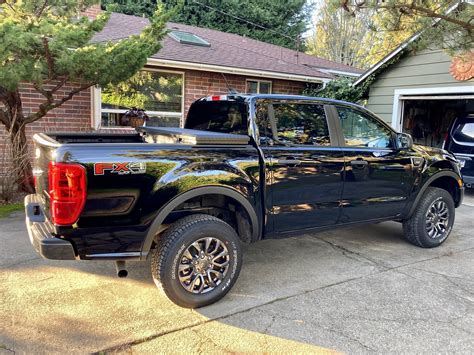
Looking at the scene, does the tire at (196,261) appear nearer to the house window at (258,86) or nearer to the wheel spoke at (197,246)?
the wheel spoke at (197,246)

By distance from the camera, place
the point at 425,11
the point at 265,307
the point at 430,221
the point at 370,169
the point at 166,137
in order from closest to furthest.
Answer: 1. the point at 265,307
2. the point at 166,137
3. the point at 370,169
4. the point at 430,221
5. the point at 425,11

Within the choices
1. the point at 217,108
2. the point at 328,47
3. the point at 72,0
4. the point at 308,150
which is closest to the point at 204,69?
the point at 72,0

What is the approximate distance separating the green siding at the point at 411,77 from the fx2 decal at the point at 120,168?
810 cm

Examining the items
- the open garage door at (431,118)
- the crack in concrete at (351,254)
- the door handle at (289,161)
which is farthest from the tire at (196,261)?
the open garage door at (431,118)

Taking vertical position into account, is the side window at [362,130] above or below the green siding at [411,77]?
below

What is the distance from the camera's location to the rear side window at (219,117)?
3931mm

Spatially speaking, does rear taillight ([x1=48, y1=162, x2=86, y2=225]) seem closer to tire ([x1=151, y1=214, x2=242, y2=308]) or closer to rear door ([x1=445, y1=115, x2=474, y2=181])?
tire ([x1=151, y1=214, x2=242, y2=308])

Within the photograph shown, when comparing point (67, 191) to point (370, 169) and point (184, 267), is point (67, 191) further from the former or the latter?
point (370, 169)

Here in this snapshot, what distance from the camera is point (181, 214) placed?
3.39 m

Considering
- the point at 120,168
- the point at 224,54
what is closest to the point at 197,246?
the point at 120,168

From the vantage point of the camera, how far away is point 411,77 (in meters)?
9.55

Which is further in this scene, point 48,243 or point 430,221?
point 430,221

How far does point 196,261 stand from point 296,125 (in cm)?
176

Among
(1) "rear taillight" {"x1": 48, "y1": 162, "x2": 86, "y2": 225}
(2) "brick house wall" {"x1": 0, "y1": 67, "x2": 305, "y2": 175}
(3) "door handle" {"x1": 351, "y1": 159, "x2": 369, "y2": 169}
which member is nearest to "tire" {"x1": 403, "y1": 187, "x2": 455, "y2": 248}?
(3) "door handle" {"x1": 351, "y1": 159, "x2": 369, "y2": 169}
